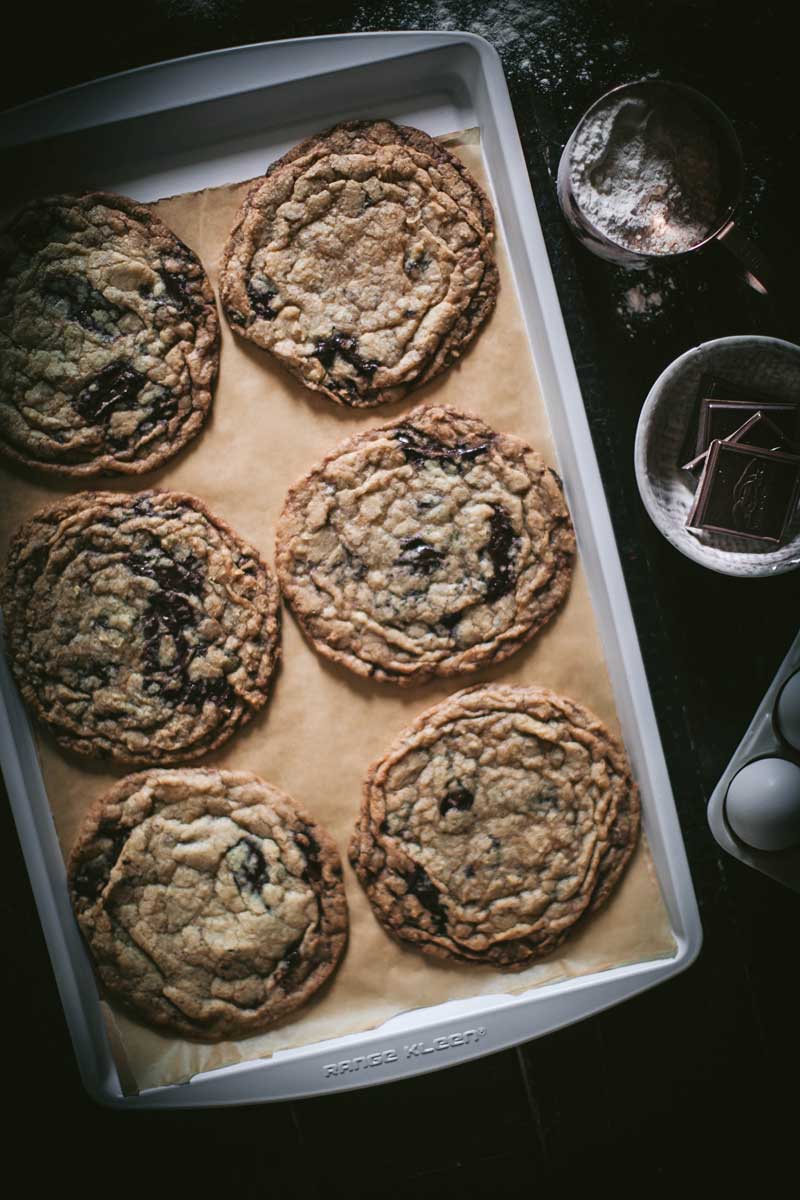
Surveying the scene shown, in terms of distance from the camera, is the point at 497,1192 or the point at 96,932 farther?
the point at 497,1192

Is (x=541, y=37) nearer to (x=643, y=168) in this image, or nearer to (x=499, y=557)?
(x=643, y=168)

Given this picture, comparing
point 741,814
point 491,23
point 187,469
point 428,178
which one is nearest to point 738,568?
point 741,814

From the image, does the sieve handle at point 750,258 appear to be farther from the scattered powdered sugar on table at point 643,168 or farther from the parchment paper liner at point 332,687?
the parchment paper liner at point 332,687

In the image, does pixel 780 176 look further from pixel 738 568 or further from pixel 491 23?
pixel 738 568

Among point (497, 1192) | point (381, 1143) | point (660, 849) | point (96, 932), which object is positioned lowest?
point (497, 1192)

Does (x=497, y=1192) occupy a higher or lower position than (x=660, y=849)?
lower

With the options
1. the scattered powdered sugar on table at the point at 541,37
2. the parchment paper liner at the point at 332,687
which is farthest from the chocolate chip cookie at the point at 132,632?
the scattered powdered sugar on table at the point at 541,37

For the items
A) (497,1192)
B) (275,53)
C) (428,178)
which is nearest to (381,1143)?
(497,1192)
